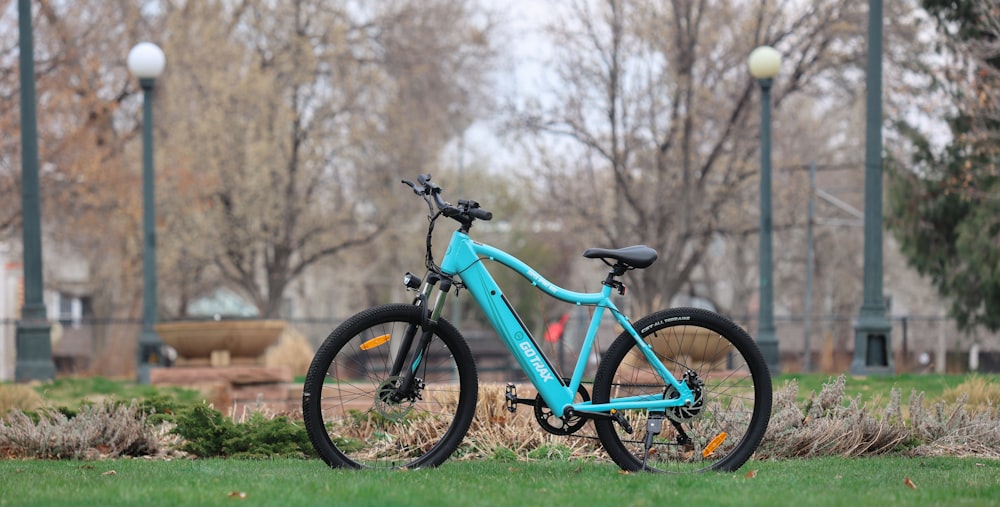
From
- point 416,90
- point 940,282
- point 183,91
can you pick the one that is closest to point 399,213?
point 416,90

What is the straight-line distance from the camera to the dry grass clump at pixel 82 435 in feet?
25.6

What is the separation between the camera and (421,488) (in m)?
5.60

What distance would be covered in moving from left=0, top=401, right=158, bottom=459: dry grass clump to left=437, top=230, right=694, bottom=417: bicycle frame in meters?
2.82

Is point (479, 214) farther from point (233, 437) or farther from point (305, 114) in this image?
point (305, 114)

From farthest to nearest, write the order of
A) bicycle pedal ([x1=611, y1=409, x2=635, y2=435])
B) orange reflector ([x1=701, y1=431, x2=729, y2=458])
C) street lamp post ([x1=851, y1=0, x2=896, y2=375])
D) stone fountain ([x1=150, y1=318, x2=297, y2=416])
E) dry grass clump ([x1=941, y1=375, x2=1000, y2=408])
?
stone fountain ([x1=150, y1=318, x2=297, y2=416])
street lamp post ([x1=851, y1=0, x2=896, y2=375])
dry grass clump ([x1=941, y1=375, x2=1000, y2=408])
orange reflector ([x1=701, y1=431, x2=729, y2=458])
bicycle pedal ([x1=611, y1=409, x2=635, y2=435])

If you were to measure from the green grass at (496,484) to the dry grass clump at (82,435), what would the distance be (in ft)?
1.85

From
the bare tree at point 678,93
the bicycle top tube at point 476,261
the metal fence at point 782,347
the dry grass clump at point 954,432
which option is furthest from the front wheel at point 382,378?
the bare tree at point 678,93

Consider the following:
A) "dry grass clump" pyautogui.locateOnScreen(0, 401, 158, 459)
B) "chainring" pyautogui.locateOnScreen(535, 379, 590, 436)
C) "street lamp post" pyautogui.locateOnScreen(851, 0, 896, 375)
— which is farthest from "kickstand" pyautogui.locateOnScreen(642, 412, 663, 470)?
"street lamp post" pyautogui.locateOnScreen(851, 0, 896, 375)

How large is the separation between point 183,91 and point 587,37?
32.7 ft

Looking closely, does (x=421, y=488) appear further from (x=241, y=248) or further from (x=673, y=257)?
(x=241, y=248)

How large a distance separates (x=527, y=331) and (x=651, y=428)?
79cm

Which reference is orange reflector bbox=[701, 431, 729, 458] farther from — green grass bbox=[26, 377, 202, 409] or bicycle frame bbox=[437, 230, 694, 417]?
green grass bbox=[26, 377, 202, 409]

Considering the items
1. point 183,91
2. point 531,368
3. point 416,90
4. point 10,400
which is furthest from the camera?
point 416,90

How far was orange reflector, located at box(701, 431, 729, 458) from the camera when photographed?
6.47 metres
